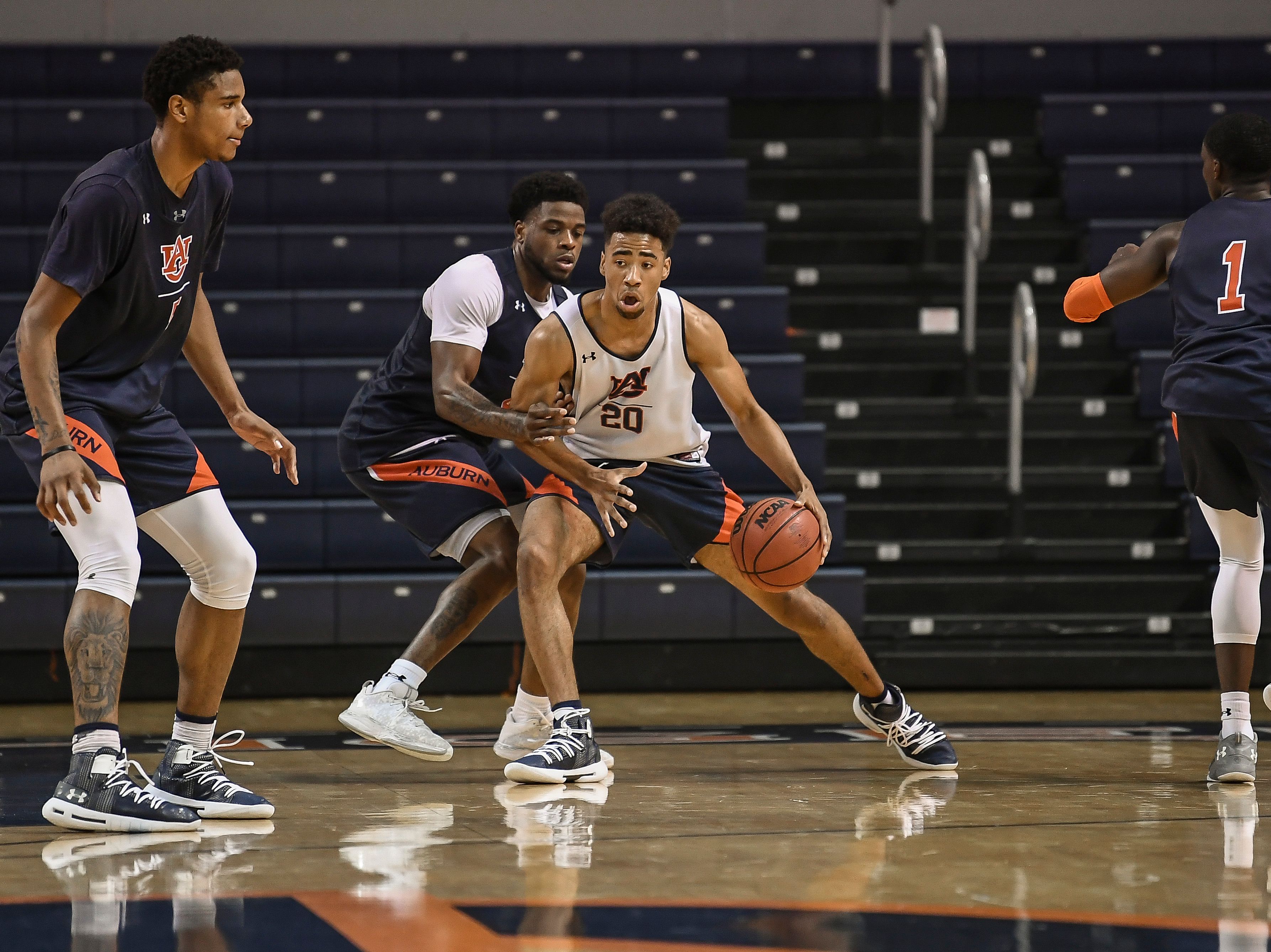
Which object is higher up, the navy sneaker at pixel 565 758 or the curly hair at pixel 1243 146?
the curly hair at pixel 1243 146

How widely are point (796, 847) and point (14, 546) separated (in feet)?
13.7

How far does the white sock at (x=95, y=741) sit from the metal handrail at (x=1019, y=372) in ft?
13.1

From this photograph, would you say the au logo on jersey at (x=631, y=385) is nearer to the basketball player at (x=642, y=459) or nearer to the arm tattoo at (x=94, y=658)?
the basketball player at (x=642, y=459)

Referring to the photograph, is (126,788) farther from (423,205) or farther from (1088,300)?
(423,205)

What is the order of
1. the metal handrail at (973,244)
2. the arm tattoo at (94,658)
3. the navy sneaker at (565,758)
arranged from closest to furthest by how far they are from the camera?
the arm tattoo at (94,658) < the navy sneaker at (565,758) < the metal handrail at (973,244)

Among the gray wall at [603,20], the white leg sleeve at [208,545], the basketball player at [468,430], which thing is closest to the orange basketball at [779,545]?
the basketball player at [468,430]

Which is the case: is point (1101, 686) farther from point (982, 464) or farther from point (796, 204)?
point (796, 204)

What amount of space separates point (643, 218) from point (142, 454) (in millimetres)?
1199

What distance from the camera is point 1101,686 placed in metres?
5.91

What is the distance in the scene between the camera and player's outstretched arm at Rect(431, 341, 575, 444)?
3.43 m

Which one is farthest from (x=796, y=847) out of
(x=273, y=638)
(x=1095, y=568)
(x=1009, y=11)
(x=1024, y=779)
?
(x=1009, y=11)

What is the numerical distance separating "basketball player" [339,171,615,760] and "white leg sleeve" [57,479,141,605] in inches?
34.6

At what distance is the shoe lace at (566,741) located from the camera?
3.33 meters

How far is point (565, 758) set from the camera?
3.34 metres
